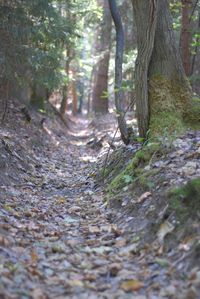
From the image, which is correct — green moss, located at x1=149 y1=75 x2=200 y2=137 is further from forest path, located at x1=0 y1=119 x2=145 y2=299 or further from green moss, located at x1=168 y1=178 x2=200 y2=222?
green moss, located at x1=168 y1=178 x2=200 y2=222

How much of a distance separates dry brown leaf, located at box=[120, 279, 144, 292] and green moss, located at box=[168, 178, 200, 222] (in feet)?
3.34

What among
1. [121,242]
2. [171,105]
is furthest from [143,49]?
[121,242]

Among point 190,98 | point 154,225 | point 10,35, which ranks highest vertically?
point 10,35

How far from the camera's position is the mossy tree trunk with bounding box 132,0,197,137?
24.5ft

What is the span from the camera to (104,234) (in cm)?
534

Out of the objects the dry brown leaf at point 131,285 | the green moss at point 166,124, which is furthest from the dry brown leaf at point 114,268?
the green moss at point 166,124

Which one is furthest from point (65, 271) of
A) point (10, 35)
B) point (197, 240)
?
point (10, 35)

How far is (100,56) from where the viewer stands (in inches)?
772

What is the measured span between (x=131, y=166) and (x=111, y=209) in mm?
982

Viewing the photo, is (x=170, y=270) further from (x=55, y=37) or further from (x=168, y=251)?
(x=55, y=37)

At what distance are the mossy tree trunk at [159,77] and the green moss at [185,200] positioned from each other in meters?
2.62

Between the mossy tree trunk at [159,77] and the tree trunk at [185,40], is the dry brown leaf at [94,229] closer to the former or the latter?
the mossy tree trunk at [159,77]

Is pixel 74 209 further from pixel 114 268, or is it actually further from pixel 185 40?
pixel 185 40

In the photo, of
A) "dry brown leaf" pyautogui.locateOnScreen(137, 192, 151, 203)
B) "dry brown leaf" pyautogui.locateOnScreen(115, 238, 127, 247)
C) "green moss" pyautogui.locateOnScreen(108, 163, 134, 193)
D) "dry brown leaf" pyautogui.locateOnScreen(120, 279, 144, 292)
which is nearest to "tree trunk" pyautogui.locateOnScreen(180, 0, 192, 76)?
"green moss" pyautogui.locateOnScreen(108, 163, 134, 193)
